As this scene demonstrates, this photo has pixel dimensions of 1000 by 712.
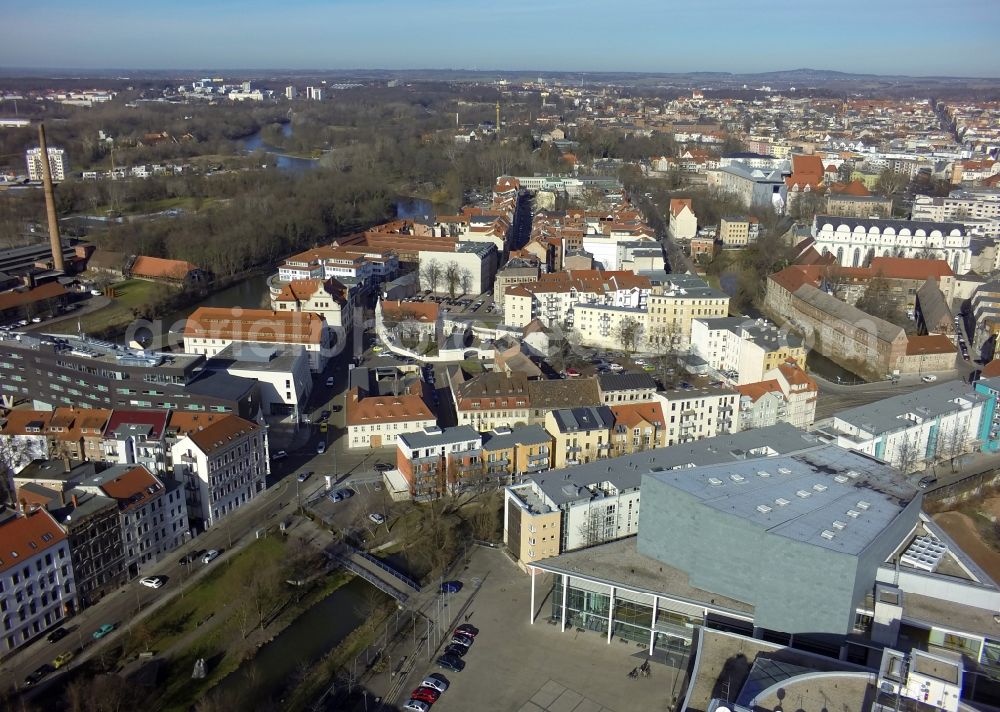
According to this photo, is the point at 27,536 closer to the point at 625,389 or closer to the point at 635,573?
the point at 635,573

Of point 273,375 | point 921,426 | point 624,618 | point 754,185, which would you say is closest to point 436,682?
point 624,618

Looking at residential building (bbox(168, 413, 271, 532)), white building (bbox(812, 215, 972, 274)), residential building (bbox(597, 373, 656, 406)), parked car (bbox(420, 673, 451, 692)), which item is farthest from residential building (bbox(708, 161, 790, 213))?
parked car (bbox(420, 673, 451, 692))

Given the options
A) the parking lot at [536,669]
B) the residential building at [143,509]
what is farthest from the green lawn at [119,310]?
the parking lot at [536,669]

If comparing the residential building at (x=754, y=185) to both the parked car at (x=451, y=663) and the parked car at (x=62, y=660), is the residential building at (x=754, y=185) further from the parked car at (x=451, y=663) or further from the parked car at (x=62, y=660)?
the parked car at (x=62, y=660)

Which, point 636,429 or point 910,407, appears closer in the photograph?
point 636,429

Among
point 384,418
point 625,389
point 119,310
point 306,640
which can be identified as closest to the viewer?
point 306,640

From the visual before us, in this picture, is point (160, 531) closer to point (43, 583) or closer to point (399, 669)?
point (43, 583)

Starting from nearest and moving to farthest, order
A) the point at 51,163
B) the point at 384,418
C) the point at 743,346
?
the point at 384,418 < the point at 743,346 < the point at 51,163
